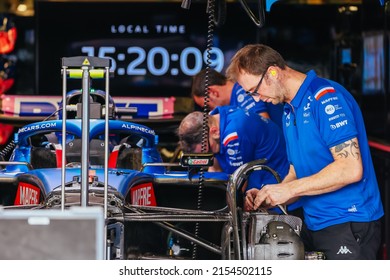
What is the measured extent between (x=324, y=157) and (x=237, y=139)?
1.73 meters

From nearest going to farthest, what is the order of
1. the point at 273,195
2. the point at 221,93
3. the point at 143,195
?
the point at 273,195
the point at 143,195
the point at 221,93

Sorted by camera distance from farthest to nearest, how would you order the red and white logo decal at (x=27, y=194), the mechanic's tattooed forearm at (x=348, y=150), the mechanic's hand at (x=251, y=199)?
the red and white logo decal at (x=27, y=194)
the mechanic's hand at (x=251, y=199)
the mechanic's tattooed forearm at (x=348, y=150)

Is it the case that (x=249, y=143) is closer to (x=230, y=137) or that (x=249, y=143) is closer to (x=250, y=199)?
(x=230, y=137)

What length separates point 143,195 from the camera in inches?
269

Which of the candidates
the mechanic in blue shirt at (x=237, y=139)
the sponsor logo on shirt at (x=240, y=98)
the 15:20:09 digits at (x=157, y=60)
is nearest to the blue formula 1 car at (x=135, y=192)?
the mechanic in blue shirt at (x=237, y=139)

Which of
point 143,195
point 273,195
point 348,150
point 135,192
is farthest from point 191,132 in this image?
point 348,150

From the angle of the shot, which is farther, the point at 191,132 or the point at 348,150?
the point at 191,132

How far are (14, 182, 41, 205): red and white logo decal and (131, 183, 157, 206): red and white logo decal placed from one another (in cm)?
53

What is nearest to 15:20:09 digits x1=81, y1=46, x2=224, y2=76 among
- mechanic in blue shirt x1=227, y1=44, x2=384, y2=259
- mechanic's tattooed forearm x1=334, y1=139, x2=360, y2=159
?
mechanic in blue shirt x1=227, y1=44, x2=384, y2=259

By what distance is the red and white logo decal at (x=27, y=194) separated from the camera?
21.8ft

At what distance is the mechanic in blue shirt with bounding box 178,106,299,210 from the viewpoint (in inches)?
306

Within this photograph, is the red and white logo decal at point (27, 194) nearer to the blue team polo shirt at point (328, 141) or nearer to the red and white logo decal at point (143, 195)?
the red and white logo decal at point (143, 195)

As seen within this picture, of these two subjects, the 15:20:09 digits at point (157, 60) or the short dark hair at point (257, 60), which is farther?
the 15:20:09 digits at point (157, 60)
